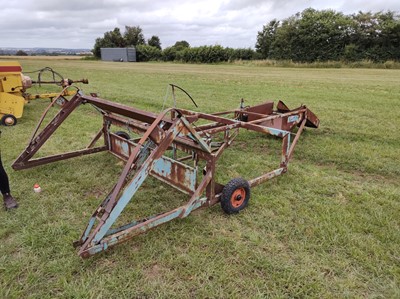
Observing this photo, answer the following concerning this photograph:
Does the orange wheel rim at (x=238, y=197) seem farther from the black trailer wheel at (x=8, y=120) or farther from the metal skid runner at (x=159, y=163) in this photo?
the black trailer wheel at (x=8, y=120)

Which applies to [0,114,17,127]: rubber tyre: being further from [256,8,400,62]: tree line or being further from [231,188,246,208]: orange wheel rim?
[256,8,400,62]: tree line

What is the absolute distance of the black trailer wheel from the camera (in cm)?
729

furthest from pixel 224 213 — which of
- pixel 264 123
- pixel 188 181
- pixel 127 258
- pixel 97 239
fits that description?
pixel 264 123

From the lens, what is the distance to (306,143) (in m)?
6.12

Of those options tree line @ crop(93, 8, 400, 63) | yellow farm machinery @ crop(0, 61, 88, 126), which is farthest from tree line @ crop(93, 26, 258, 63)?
yellow farm machinery @ crop(0, 61, 88, 126)

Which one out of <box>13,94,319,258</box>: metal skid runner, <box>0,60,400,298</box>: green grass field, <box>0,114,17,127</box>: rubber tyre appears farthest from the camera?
<box>0,114,17,127</box>: rubber tyre

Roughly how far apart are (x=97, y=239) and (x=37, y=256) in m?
0.74

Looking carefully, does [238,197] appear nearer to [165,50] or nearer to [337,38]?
[337,38]

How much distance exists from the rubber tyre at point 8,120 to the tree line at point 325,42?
A: 38881mm

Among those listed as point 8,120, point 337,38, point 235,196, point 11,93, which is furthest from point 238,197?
point 337,38

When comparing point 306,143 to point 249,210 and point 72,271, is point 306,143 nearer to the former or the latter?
point 249,210

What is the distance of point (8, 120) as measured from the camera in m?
7.36

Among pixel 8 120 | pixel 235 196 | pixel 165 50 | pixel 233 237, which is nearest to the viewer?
pixel 233 237

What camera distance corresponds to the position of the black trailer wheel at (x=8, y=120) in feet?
23.9
